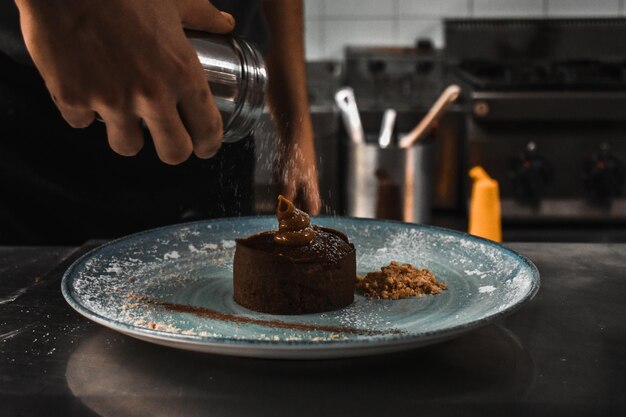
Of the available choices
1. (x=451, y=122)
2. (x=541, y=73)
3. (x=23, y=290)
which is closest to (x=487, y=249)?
(x=23, y=290)

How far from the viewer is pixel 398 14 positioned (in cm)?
372

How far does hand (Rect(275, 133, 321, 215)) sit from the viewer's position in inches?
64.6

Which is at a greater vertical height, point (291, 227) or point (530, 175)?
point (291, 227)

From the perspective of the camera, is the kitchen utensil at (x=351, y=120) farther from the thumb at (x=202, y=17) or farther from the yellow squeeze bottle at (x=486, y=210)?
the thumb at (x=202, y=17)

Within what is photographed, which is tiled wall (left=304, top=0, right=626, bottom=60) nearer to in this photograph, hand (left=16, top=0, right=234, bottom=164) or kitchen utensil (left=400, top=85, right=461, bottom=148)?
kitchen utensil (left=400, top=85, right=461, bottom=148)

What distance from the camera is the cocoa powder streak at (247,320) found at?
41.2 inches

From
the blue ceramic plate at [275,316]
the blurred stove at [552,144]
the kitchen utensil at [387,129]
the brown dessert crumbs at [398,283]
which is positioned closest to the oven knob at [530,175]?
the blurred stove at [552,144]

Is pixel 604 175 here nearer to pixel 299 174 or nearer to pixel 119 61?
pixel 299 174

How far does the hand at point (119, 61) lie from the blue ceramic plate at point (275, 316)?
239 millimetres

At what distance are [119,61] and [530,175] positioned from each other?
2.09 metres

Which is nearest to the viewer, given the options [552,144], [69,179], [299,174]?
[299,174]

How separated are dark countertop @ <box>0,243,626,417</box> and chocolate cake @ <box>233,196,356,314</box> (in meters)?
0.21

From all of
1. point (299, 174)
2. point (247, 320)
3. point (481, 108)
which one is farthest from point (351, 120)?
point (247, 320)

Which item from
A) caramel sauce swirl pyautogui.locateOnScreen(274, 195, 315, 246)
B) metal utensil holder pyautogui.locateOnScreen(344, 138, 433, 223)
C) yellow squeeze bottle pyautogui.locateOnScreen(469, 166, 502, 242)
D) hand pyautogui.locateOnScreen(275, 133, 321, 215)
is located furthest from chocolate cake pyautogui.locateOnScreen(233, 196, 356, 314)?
metal utensil holder pyautogui.locateOnScreen(344, 138, 433, 223)
